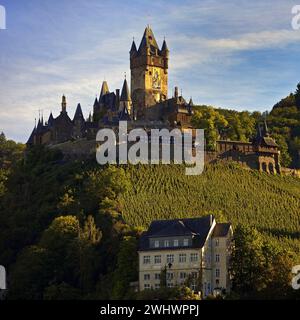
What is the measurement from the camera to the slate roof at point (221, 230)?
8012 cm

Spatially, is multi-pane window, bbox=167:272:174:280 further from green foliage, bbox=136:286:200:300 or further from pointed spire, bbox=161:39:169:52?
pointed spire, bbox=161:39:169:52

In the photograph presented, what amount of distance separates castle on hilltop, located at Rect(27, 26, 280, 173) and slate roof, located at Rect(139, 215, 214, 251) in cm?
3170

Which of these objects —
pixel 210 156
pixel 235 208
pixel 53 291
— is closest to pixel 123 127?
pixel 210 156

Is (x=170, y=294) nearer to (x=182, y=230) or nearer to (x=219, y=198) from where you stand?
(x=182, y=230)

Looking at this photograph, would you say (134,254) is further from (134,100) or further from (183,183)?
(134,100)

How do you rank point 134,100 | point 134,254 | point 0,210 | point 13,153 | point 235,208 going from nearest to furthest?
point 134,254 → point 235,208 → point 0,210 → point 134,100 → point 13,153

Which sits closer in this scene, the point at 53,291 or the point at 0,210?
the point at 53,291

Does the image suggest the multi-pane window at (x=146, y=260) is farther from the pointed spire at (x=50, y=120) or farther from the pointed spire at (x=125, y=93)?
the pointed spire at (x=50, y=120)

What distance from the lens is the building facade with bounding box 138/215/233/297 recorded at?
78.7 metres

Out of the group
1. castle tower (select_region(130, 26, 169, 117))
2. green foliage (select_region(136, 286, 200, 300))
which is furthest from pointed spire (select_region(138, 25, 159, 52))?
green foliage (select_region(136, 286, 200, 300))

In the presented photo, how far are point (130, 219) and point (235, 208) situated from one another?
1088 cm

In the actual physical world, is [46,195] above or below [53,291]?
above

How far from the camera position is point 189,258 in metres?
79.1

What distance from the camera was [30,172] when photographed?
115188 mm
